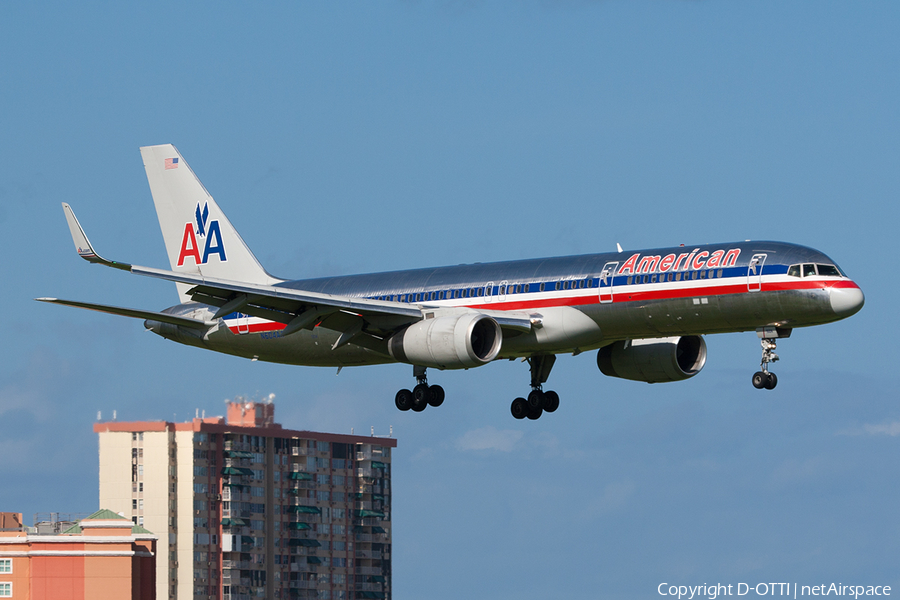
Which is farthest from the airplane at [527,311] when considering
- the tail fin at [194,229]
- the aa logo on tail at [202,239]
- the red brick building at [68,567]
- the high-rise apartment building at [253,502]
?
the high-rise apartment building at [253,502]

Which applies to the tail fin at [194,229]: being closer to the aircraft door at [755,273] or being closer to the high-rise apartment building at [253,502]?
the aircraft door at [755,273]

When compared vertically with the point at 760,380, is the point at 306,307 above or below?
above

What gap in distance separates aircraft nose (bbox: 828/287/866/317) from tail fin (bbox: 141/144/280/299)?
26593 mm

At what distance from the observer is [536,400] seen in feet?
217

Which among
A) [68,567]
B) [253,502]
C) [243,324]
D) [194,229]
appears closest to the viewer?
[243,324]

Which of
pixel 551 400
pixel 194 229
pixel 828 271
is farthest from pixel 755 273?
pixel 194 229

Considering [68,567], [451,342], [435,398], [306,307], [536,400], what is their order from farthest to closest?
[68,567] < [536,400] < [435,398] < [306,307] < [451,342]

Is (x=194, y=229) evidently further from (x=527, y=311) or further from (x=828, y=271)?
(x=828, y=271)

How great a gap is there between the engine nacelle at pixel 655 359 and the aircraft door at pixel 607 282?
685cm

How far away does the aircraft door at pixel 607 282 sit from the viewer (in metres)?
58.0

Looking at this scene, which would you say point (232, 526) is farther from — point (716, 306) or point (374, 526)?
point (716, 306)

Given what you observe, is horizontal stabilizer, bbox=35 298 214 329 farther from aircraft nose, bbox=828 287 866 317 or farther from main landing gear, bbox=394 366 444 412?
aircraft nose, bbox=828 287 866 317

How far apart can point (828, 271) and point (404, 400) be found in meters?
17.4

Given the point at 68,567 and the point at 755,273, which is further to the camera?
the point at 68,567
